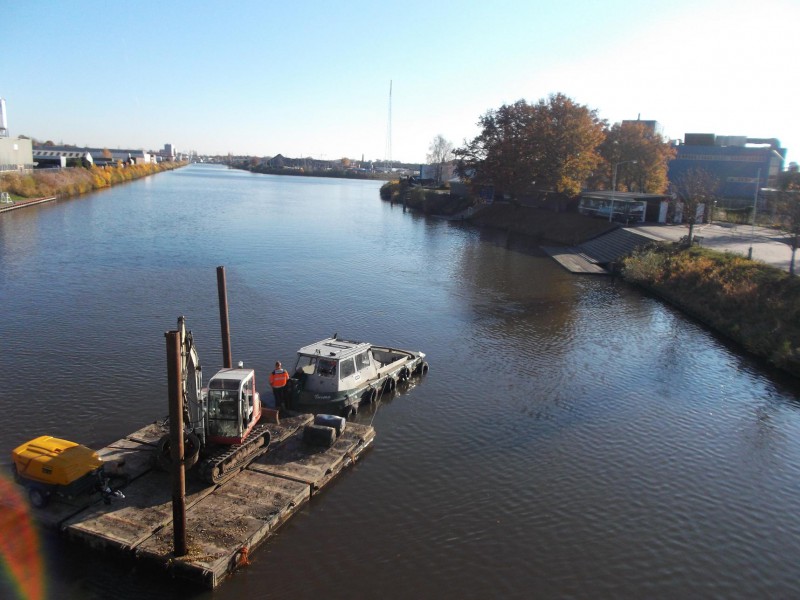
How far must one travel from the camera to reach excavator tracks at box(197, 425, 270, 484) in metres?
15.1

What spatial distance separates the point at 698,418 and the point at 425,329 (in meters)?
14.1

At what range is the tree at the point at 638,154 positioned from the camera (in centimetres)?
8094

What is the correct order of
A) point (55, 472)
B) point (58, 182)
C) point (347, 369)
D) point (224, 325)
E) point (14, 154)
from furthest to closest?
point (58, 182)
point (14, 154)
point (224, 325)
point (347, 369)
point (55, 472)

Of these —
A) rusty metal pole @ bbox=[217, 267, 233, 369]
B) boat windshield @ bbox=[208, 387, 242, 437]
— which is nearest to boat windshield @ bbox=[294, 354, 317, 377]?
rusty metal pole @ bbox=[217, 267, 233, 369]

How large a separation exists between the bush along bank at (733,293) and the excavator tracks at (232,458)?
24473mm

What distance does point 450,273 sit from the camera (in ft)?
162

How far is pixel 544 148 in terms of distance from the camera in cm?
7288

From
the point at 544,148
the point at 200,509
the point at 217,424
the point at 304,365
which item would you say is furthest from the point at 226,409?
the point at 544,148

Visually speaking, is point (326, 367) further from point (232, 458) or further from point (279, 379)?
point (232, 458)

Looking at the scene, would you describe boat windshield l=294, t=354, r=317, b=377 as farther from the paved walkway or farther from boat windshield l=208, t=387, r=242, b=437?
the paved walkway

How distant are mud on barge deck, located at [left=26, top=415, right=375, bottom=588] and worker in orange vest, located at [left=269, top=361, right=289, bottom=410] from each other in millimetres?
2390

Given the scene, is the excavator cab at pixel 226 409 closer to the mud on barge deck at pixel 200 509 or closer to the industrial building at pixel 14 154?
the mud on barge deck at pixel 200 509

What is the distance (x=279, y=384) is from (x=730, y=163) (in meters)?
96.8

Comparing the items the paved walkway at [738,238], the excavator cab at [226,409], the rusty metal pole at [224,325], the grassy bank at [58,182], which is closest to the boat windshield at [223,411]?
the excavator cab at [226,409]
